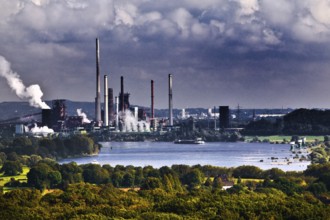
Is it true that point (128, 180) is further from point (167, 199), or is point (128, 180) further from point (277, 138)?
point (277, 138)

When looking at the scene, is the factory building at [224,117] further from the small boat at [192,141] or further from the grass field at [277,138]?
the small boat at [192,141]

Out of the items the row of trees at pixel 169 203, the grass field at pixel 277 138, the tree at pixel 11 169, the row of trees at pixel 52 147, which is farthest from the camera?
the grass field at pixel 277 138

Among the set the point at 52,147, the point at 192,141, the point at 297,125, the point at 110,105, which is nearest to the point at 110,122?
the point at 110,105

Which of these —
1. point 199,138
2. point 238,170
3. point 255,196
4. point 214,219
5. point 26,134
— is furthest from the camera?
point 199,138

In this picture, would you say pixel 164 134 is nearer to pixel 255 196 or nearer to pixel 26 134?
pixel 26 134

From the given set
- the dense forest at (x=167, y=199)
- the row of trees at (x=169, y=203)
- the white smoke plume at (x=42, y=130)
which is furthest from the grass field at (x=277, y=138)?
the row of trees at (x=169, y=203)

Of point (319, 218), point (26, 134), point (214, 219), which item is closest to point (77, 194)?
point (214, 219)

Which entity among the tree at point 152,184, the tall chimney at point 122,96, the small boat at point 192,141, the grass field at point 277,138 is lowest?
the tree at point 152,184

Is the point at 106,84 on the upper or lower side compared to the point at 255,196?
upper
